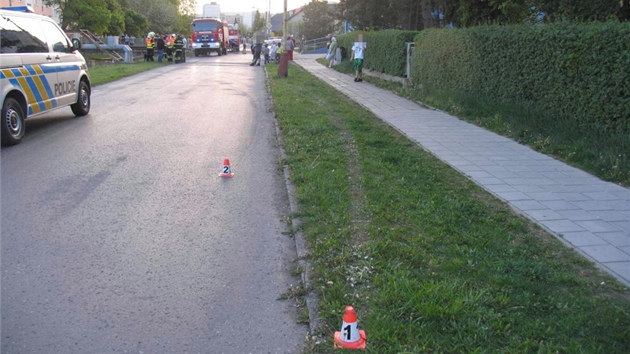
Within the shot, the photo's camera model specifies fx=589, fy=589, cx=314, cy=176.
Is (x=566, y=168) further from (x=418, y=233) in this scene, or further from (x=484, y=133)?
(x=418, y=233)

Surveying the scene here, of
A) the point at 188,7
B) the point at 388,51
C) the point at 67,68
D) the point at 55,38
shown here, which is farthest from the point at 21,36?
the point at 188,7

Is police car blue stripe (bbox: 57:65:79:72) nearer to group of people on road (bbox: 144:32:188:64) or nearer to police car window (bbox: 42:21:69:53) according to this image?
police car window (bbox: 42:21:69:53)

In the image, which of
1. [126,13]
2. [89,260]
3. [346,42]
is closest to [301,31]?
[126,13]

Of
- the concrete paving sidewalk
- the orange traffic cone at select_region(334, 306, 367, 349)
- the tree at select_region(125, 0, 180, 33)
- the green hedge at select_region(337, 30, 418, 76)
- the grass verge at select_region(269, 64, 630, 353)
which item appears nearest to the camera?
the orange traffic cone at select_region(334, 306, 367, 349)

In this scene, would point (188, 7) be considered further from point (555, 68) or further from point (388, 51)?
point (555, 68)

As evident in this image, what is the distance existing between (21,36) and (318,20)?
53.0 m

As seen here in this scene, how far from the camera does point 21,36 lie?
33.6 feet

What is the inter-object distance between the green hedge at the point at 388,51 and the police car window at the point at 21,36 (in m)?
11.7

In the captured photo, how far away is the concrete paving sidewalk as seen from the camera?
17.4 feet

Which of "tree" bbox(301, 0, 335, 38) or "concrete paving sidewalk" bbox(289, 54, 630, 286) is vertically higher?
"tree" bbox(301, 0, 335, 38)

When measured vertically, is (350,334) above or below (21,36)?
below

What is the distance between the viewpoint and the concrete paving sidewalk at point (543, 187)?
5312 mm

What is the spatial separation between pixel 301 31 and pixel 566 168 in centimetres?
5931

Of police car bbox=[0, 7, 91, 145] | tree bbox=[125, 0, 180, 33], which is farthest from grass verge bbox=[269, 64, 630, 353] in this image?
tree bbox=[125, 0, 180, 33]
